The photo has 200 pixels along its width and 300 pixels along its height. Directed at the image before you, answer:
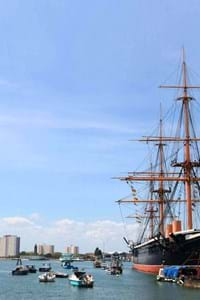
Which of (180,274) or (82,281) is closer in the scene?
(180,274)

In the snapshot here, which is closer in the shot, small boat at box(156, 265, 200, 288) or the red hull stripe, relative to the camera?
small boat at box(156, 265, 200, 288)

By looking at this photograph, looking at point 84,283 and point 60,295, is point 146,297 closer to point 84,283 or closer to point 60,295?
point 60,295

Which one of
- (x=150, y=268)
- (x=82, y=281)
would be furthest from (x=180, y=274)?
(x=150, y=268)

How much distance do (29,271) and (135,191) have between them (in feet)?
105

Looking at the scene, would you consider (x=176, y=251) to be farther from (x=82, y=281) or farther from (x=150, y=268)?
(x=150, y=268)

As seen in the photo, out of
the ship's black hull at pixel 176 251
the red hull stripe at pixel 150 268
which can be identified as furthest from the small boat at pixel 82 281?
the red hull stripe at pixel 150 268

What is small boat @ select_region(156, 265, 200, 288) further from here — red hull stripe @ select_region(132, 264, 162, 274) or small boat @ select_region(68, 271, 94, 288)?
red hull stripe @ select_region(132, 264, 162, 274)

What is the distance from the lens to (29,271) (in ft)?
391

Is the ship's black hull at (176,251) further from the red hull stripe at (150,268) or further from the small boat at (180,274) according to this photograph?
the small boat at (180,274)

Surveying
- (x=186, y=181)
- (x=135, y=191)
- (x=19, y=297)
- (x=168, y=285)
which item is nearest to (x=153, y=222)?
(x=135, y=191)

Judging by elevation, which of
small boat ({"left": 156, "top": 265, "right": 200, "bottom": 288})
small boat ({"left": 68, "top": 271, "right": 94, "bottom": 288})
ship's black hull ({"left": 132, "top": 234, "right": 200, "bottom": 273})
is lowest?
small boat ({"left": 68, "top": 271, "right": 94, "bottom": 288})

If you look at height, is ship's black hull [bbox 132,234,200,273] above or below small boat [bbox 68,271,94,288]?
above

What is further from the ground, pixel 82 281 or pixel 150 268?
pixel 150 268

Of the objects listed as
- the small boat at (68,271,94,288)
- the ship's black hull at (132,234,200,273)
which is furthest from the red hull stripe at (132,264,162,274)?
the small boat at (68,271,94,288)
